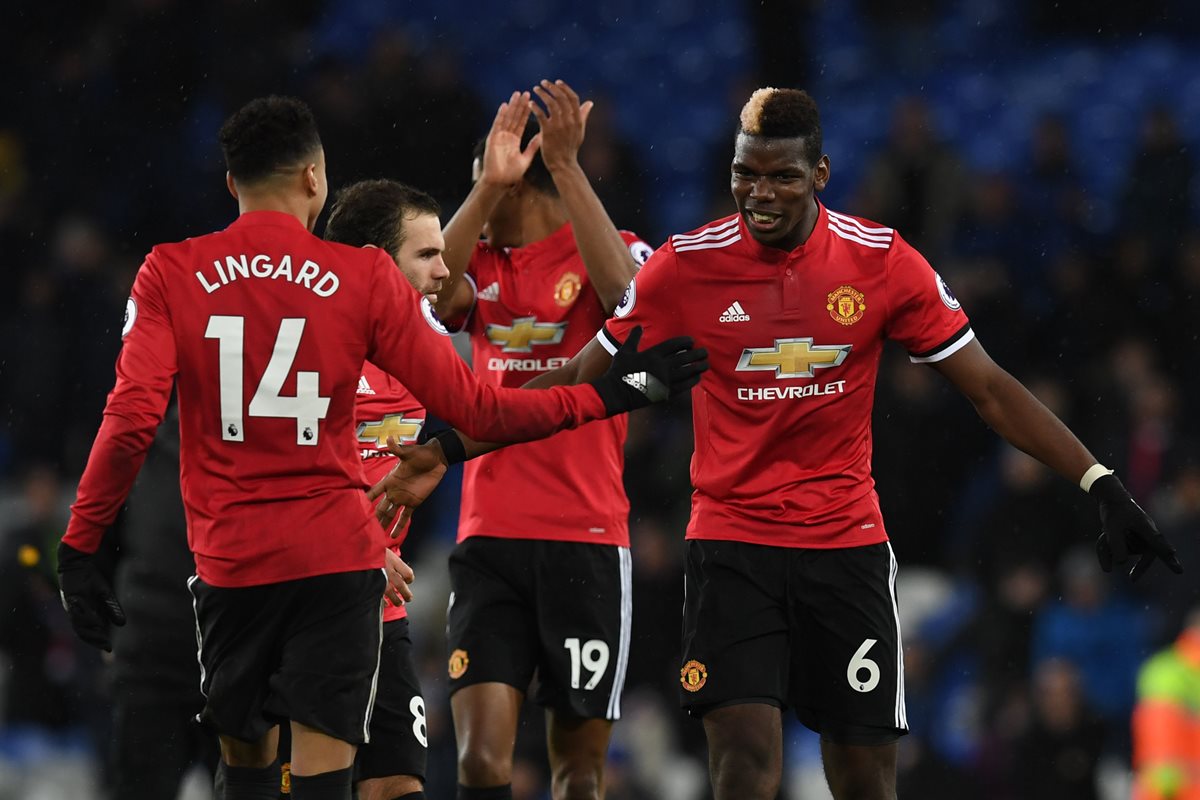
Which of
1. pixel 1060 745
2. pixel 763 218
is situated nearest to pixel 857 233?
pixel 763 218

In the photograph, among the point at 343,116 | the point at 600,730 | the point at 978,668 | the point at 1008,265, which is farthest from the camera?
the point at 343,116

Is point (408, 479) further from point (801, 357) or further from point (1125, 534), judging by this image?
point (1125, 534)

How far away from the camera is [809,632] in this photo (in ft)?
15.1

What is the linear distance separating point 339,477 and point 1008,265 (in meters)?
6.94

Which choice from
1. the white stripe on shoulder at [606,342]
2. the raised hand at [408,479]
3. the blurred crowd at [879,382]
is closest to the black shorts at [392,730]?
the raised hand at [408,479]

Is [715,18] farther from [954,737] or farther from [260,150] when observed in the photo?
[260,150]

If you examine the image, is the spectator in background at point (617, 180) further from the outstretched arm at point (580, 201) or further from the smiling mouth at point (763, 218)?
the smiling mouth at point (763, 218)

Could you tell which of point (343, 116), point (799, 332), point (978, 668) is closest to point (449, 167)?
point (343, 116)

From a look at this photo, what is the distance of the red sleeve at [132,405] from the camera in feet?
12.6

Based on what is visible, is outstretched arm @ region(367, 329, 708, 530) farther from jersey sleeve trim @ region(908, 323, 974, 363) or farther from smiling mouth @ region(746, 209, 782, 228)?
jersey sleeve trim @ region(908, 323, 974, 363)

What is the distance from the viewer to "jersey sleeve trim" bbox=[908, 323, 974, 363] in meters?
4.61

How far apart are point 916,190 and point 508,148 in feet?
17.4

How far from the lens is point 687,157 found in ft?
40.4

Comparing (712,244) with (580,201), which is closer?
(712,244)
